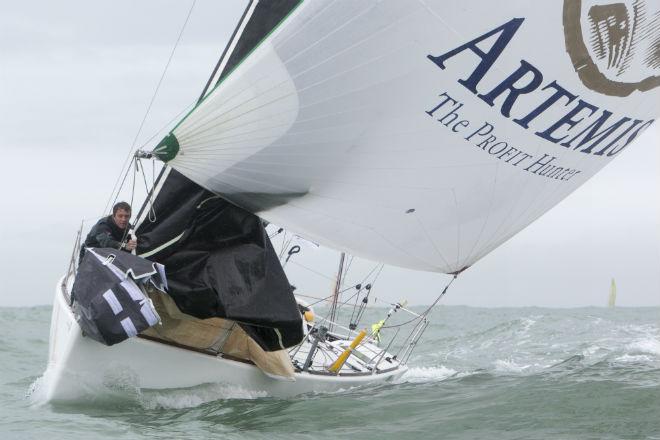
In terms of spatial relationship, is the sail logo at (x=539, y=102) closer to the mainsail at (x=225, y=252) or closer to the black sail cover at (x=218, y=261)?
the mainsail at (x=225, y=252)

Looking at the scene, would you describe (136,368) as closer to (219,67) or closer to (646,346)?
(219,67)

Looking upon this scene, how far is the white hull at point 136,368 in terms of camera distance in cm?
712

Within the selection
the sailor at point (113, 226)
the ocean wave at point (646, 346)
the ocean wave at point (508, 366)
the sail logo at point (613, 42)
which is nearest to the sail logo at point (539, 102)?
the sail logo at point (613, 42)

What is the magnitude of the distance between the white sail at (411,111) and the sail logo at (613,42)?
13mm

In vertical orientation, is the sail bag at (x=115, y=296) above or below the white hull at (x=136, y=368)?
above

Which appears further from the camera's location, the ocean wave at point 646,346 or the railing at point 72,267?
the ocean wave at point 646,346

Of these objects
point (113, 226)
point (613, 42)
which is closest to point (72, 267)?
point (113, 226)

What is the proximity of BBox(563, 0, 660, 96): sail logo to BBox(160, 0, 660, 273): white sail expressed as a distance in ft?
0.04

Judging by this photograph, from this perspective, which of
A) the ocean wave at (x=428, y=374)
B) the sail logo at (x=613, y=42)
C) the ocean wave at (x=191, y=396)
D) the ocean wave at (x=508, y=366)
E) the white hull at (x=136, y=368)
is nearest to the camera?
the sail logo at (x=613, y=42)

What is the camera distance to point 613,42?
7234 mm

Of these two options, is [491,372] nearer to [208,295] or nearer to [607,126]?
[607,126]

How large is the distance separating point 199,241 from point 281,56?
1.84 m

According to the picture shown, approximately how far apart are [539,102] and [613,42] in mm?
722

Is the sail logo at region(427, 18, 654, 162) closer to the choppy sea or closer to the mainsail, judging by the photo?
the mainsail
